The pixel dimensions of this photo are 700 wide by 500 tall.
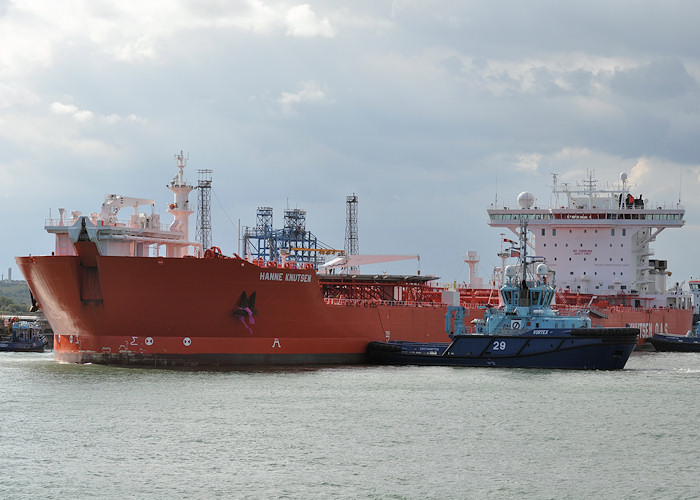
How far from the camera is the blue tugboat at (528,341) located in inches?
1208

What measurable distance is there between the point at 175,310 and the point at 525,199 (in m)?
21.7

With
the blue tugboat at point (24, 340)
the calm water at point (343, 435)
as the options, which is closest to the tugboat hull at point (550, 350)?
the calm water at point (343, 435)

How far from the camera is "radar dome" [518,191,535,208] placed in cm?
4625

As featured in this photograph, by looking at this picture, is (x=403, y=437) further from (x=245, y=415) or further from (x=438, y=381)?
(x=438, y=381)

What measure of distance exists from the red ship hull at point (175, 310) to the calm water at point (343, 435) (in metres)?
1.38

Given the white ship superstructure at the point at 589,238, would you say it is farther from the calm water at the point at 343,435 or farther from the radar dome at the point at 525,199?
the calm water at the point at 343,435

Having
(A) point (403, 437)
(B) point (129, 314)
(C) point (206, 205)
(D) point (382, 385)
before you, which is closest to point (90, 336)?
(B) point (129, 314)

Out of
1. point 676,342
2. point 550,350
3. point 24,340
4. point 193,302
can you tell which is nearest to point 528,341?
point 550,350

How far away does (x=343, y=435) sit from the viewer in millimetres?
19906

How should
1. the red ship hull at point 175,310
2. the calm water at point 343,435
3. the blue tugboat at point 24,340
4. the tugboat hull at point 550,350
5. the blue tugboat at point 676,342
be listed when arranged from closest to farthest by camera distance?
the calm water at point 343,435
the red ship hull at point 175,310
the tugboat hull at point 550,350
the blue tugboat at point 676,342
the blue tugboat at point 24,340

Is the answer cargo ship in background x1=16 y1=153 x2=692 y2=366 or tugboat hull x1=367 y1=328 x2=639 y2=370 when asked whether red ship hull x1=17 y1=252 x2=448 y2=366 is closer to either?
cargo ship in background x1=16 y1=153 x2=692 y2=366

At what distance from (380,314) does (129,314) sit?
9.65 metres

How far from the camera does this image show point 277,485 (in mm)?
16109

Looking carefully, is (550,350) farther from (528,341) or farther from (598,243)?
(598,243)
